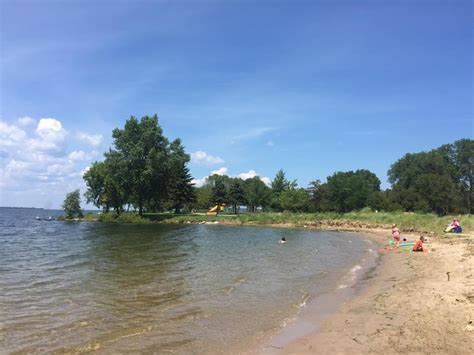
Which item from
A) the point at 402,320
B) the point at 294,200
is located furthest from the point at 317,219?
the point at 402,320

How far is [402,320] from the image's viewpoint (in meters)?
9.44

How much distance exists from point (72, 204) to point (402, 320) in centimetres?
8646

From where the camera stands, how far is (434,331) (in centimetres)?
838

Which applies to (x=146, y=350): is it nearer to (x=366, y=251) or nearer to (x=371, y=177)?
(x=366, y=251)

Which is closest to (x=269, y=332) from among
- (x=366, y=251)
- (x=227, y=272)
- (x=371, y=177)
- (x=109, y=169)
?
(x=227, y=272)

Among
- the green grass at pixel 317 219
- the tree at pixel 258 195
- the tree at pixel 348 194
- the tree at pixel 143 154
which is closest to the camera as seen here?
the green grass at pixel 317 219

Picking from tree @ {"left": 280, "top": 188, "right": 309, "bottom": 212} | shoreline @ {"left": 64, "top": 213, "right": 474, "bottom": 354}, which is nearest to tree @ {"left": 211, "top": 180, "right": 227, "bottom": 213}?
tree @ {"left": 280, "top": 188, "right": 309, "bottom": 212}

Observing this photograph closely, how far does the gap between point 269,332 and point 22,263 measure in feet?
54.2

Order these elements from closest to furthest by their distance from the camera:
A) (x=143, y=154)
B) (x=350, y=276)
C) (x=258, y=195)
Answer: (x=350, y=276)
(x=143, y=154)
(x=258, y=195)

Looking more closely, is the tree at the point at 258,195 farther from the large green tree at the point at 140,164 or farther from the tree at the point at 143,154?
Result: the tree at the point at 143,154

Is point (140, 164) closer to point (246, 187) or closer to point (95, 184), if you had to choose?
point (95, 184)

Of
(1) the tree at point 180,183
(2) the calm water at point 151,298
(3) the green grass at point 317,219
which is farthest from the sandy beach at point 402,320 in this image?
(1) the tree at point 180,183

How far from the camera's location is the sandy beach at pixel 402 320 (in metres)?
7.75

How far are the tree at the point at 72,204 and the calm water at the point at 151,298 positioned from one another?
2561 inches
